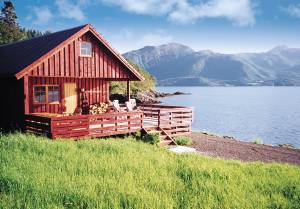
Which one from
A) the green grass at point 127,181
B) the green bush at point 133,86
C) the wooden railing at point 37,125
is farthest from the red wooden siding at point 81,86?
the green bush at point 133,86

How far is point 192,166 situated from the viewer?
11.3 m

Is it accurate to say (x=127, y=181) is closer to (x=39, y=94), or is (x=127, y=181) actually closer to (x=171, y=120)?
(x=171, y=120)

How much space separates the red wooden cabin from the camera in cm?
1791

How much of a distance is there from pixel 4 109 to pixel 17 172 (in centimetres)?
1517

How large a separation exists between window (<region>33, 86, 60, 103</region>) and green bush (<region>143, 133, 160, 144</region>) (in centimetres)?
699

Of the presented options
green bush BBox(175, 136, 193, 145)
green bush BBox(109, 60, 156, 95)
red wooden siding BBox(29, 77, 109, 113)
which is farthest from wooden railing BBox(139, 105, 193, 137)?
green bush BBox(109, 60, 156, 95)

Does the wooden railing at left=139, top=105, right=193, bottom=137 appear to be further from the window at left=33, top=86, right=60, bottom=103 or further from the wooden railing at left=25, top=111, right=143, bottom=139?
the window at left=33, top=86, right=60, bottom=103

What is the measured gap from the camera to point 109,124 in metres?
19.8

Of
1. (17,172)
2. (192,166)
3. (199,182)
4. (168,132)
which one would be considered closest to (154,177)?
(199,182)

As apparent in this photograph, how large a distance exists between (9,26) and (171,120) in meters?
76.6

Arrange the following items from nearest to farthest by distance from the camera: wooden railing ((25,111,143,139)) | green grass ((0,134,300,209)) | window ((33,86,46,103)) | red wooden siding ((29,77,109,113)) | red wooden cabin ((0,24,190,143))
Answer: green grass ((0,134,300,209)) → wooden railing ((25,111,143,139)) → red wooden cabin ((0,24,190,143)) → red wooden siding ((29,77,109,113)) → window ((33,86,46,103))

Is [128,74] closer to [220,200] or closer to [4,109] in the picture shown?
[4,109]

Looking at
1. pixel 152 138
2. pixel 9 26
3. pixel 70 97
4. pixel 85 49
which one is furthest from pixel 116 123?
pixel 9 26

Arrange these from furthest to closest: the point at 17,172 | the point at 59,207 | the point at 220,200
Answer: the point at 17,172
the point at 220,200
the point at 59,207
